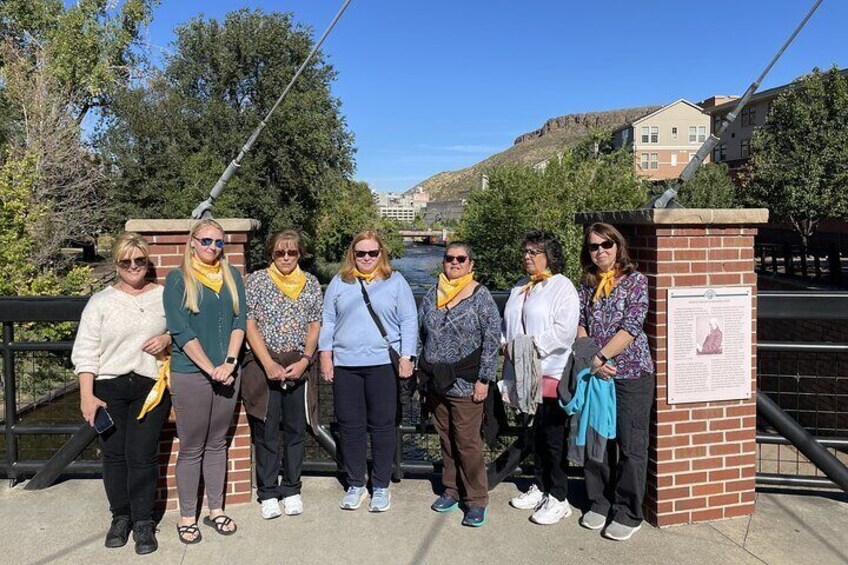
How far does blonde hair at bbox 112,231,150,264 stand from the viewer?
10.8 feet

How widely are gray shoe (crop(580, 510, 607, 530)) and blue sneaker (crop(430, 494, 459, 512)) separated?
0.76 m

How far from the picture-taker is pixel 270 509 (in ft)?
12.3

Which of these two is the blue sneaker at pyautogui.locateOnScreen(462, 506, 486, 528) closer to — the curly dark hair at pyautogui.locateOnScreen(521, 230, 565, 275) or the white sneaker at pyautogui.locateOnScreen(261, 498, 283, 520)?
the white sneaker at pyautogui.locateOnScreen(261, 498, 283, 520)

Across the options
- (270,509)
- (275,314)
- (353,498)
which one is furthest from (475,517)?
(275,314)

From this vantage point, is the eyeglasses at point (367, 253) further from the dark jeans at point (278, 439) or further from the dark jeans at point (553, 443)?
the dark jeans at point (553, 443)

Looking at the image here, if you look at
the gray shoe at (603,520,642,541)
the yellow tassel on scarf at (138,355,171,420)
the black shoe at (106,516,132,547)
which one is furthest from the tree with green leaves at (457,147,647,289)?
the black shoe at (106,516,132,547)

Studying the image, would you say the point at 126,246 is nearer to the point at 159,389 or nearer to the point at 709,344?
the point at 159,389

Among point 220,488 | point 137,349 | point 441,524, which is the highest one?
point 137,349

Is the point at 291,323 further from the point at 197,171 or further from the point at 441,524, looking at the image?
the point at 197,171

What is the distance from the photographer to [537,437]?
12.5ft

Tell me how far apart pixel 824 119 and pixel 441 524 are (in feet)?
105

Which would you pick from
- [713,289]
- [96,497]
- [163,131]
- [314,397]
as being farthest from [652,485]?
[163,131]

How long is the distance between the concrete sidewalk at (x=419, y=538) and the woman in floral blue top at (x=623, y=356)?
0.75 ft

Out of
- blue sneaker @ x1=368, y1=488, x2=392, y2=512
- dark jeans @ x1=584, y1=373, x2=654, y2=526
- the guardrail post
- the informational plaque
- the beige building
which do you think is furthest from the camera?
the beige building
